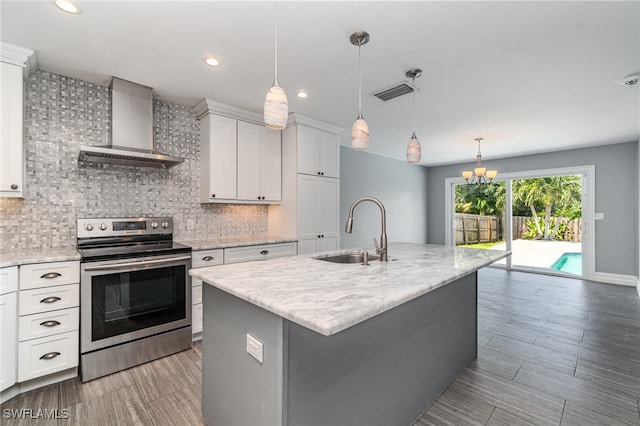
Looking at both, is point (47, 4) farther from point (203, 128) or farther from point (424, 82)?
point (424, 82)

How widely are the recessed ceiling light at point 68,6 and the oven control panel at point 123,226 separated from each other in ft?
5.13

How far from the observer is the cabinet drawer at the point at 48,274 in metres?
1.98

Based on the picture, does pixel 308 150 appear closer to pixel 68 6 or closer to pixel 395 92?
pixel 395 92

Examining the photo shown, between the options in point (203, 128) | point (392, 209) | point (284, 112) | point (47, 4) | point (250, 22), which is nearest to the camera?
point (284, 112)

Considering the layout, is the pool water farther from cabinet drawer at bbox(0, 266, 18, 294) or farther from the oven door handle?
cabinet drawer at bbox(0, 266, 18, 294)

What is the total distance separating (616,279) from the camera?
4996 millimetres

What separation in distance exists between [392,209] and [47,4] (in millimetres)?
5807

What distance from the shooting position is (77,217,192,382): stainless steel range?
219 centimetres

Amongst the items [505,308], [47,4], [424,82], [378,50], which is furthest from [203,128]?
[505,308]

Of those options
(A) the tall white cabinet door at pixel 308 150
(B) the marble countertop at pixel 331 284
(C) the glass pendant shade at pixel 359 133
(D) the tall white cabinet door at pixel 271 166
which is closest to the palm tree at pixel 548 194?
(A) the tall white cabinet door at pixel 308 150

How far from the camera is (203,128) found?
11.0 feet

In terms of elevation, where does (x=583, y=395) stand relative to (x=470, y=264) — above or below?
below

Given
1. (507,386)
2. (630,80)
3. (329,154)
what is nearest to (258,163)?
(329,154)

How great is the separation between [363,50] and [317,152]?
1.77 metres
